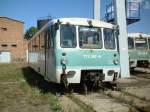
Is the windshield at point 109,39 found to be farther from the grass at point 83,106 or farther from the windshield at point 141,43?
the windshield at point 141,43

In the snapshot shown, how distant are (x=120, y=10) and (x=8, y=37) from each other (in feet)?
116

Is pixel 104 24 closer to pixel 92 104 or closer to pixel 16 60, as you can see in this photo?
pixel 92 104

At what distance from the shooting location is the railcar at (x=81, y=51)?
9984 mm

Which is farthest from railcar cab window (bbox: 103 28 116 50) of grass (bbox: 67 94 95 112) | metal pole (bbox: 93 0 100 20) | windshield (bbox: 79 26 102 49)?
metal pole (bbox: 93 0 100 20)

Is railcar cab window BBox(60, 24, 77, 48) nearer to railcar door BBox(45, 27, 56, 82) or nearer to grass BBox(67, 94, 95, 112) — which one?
railcar door BBox(45, 27, 56, 82)

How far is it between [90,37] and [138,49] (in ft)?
27.2

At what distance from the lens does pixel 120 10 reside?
15594mm

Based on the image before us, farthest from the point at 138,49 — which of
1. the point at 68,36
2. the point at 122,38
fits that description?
the point at 68,36

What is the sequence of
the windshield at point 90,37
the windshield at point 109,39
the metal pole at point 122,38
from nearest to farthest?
the windshield at point 90,37, the windshield at point 109,39, the metal pole at point 122,38

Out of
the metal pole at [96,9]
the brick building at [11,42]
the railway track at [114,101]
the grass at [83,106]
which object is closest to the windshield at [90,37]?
the railway track at [114,101]

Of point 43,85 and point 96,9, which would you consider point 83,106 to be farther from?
point 96,9

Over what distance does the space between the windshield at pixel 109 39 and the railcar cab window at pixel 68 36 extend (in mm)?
1391

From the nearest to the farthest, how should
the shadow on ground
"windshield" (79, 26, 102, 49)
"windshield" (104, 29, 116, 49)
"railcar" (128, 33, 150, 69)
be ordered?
"windshield" (79, 26, 102, 49), "windshield" (104, 29, 116, 49), the shadow on ground, "railcar" (128, 33, 150, 69)

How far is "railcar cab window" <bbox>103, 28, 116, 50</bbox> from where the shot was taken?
10953 mm
